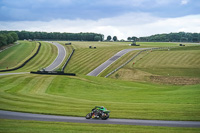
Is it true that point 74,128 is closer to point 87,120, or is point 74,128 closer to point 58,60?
point 87,120

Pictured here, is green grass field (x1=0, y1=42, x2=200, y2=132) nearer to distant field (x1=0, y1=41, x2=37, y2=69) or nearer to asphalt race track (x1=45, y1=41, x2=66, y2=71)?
asphalt race track (x1=45, y1=41, x2=66, y2=71)

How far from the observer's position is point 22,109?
31.0m

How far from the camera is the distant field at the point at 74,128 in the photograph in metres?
21.9

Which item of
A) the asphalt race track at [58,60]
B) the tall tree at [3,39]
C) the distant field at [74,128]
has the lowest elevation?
the asphalt race track at [58,60]

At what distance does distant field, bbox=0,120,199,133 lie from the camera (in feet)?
71.9

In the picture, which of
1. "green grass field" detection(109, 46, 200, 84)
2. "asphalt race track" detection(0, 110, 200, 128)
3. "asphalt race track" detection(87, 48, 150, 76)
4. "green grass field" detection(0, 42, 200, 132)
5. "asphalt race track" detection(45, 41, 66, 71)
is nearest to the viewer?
"asphalt race track" detection(0, 110, 200, 128)

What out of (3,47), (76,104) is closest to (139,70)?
(76,104)

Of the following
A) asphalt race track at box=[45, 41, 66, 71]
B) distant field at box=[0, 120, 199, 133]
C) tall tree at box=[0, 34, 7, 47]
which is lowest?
asphalt race track at box=[45, 41, 66, 71]

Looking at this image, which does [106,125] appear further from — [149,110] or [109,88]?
[109,88]

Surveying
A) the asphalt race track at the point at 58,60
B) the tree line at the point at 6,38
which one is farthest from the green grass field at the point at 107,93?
the tree line at the point at 6,38

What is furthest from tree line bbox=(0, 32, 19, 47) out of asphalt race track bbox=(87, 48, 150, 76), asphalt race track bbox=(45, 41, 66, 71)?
asphalt race track bbox=(87, 48, 150, 76)

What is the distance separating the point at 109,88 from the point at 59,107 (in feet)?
72.0

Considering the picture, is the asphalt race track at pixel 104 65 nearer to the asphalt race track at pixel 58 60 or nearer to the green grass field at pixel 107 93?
the green grass field at pixel 107 93

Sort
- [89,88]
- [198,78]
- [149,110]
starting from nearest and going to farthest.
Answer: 1. [149,110]
2. [89,88]
3. [198,78]
